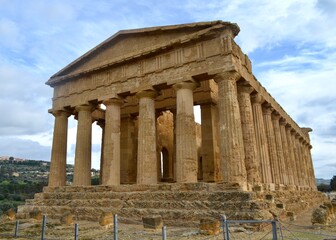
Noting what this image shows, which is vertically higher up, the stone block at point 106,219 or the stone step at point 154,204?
the stone step at point 154,204

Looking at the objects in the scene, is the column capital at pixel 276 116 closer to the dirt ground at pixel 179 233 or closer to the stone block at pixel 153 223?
the dirt ground at pixel 179 233

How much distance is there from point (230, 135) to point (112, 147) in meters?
7.19

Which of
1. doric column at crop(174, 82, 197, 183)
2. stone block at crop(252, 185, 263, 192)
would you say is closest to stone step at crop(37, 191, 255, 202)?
doric column at crop(174, 82, 197, 183)

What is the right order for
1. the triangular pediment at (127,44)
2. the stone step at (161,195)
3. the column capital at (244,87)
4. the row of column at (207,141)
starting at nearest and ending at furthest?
the stone step at (161,195)
the row of column at (207,141)
the triangular pediment at (127,44)
the column capital at (244,87)

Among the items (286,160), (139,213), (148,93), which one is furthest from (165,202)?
(286,160)

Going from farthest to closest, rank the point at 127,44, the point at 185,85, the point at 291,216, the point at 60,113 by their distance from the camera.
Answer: the point at 60,113
the point at 127,44
the point at 185,85
the point at 291,216

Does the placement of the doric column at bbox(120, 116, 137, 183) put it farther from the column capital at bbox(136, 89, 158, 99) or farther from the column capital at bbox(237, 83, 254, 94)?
the column capital at bbox(237, 83, 254, 94)

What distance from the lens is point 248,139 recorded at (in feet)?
52.3

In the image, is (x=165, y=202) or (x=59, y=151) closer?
(x=165, y=202)

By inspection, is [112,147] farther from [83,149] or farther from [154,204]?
[154,204]

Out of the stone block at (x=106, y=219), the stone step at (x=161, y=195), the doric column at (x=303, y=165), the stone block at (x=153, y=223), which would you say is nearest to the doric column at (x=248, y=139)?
the stone step at (x=161, y=195)

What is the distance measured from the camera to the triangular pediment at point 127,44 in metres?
16.0

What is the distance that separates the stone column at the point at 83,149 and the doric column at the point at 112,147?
2026mm

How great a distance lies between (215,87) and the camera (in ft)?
67.8
